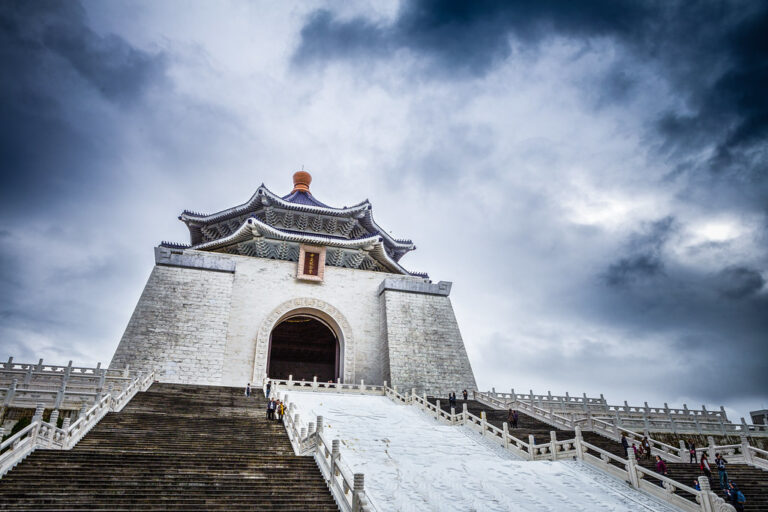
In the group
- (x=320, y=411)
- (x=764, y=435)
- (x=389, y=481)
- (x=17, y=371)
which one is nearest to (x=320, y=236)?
(x=320, y=411)

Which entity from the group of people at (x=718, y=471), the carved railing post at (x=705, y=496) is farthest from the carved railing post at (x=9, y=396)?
the carved railing post at (x=705, y=496)

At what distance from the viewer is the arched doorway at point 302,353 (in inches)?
1171

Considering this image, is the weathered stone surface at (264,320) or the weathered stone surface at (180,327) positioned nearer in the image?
the weathered stone surface at (180,327)

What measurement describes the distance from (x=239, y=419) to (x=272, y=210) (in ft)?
49.3

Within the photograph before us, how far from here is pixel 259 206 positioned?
2644cm

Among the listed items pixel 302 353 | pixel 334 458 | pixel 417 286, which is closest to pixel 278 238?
pixel 417 286

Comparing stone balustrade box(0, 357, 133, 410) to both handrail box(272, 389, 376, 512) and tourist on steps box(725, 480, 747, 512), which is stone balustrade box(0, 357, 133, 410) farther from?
tourist on steps box(725, 480, 747, 512)

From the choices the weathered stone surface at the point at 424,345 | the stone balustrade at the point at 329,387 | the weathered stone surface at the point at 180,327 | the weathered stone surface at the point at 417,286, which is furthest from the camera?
the weathered stone surface at the point at 417,286

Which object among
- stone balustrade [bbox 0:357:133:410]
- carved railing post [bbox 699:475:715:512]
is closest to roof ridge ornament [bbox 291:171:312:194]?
stone balustrade [bbox 0:357:133:410]

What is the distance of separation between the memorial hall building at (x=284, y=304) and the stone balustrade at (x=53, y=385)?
9.91 feet

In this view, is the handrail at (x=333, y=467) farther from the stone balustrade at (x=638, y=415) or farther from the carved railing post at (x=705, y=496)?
the stone balustrade at (x=638, y=415)

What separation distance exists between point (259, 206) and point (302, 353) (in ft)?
Result: 34.8

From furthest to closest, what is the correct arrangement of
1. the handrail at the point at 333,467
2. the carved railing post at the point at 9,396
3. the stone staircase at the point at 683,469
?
1. the carved railing post at the point at 9,396
2. the stone staircase at the point at 683,469
3. the handrail at the point at 333,467

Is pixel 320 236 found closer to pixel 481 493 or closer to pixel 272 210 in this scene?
pixel 272 210
